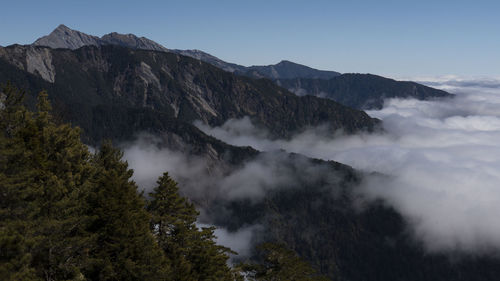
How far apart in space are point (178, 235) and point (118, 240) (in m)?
8.68

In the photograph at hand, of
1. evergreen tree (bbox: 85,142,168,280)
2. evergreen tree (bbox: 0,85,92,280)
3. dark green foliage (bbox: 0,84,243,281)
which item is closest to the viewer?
evergreen tree (bbox: 0,85,92,280)

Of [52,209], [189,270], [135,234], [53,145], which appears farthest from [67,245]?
[189,270]

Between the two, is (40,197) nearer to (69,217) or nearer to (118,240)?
(69,217)

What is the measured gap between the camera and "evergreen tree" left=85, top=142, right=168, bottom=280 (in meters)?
29.6

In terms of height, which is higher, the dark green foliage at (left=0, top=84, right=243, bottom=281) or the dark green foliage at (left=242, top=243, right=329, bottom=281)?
the dark green foliage at (left=0, top=84, right=243, bottom=281)

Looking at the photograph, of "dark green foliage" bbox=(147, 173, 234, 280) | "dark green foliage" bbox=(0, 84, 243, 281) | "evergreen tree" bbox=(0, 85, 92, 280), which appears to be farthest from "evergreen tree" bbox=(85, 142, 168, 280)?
"dark green foliage" bbox=(147, 173, 234, 280)

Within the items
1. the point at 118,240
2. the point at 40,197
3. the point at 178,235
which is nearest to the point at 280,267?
the point at 178,235

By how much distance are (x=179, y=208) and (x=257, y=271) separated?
54.2 feet

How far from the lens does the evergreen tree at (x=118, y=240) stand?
97.0 feet

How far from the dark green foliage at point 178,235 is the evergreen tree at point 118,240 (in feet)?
19.6

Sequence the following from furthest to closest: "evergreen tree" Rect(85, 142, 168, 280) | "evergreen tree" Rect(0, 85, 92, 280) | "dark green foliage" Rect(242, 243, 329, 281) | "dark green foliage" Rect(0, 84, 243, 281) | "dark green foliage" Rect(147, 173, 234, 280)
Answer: "dark green foliage" Rect(242, 243, 329, 281)
"dark green foliage" Rect(147, 173, 234, 280)
"evergreen tree" Rect(85, 142, 168, 280)
"dark green foliage" Rect(0, 84, 243, 281)
"evergreen tree" Rect(0, 85, 92, 280)

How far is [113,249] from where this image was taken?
2981 centimetres

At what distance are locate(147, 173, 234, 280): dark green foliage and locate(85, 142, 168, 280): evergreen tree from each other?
19.6ft

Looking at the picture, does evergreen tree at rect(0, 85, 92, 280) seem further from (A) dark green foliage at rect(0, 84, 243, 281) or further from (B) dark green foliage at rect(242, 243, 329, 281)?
(B) dark green foliage at rect(242, 243, 329, 281)
